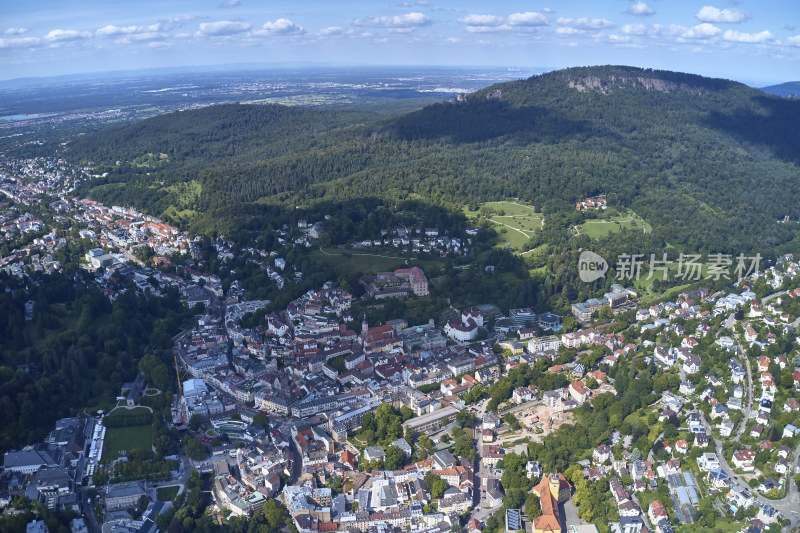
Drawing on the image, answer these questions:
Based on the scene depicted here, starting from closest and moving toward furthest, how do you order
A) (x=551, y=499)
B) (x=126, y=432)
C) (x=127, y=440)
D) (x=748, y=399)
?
(x=551, y=499)
(x=127, y=440)
(x=748, y=399)
(x=126, y=432)

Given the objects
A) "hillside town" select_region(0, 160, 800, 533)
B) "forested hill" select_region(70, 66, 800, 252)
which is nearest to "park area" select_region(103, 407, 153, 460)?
"hillside town" select_region(0, 160, 800, 533)

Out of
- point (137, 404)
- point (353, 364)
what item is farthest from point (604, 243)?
point (137, 404)

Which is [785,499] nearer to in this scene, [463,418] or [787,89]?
[463,418]

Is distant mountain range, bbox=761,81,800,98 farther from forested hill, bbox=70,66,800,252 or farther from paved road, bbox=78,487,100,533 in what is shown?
paved road, bbox=78,487,100,533

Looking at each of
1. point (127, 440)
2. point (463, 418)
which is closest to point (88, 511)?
point (127, 440)

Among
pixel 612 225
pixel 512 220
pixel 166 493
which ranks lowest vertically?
pixel 166 493
